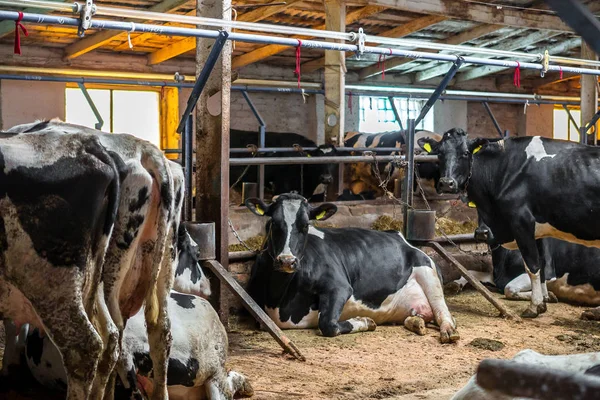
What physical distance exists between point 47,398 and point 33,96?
10570mm

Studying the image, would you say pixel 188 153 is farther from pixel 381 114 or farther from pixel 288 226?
pixel 381 114

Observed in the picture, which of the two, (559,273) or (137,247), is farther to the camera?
(559,273)

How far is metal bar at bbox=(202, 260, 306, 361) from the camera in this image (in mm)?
6055

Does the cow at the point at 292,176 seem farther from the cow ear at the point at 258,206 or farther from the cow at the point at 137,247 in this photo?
the cow at the point at 137,247

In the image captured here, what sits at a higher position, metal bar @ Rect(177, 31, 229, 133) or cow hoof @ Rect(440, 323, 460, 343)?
metal bar @ Rect(177, 31, 229, 133)

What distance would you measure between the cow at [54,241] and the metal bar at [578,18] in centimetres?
285

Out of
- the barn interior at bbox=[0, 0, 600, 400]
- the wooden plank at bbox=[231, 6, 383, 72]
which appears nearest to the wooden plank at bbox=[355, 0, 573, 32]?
the barn interior at bbox=[0, 0, 600, 400]

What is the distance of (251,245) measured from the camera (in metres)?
8.21

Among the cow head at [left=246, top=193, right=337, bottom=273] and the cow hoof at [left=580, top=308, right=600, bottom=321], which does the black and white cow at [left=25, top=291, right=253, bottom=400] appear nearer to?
the cow head at [left=246, top=193, right=337, bottom=273]

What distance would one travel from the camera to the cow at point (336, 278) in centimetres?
689

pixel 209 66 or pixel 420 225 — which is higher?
pixel 209 66

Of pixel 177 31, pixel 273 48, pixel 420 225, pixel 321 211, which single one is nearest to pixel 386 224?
pixel 420 225

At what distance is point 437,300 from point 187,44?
24.8ft

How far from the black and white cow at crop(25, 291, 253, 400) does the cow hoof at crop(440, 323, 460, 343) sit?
8.04 ft
